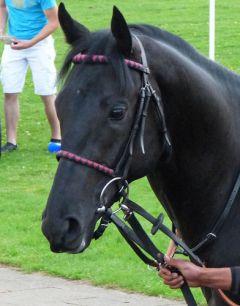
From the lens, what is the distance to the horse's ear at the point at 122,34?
11.4ft

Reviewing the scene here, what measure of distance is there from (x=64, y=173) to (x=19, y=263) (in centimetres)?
406

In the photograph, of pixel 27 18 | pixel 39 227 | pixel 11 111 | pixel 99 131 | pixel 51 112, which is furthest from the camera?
pixel 11 111

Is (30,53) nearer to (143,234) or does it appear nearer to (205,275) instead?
(143,234)

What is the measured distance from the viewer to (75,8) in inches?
938

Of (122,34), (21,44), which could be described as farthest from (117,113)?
(21,44)

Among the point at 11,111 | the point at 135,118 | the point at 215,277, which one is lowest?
the point at 11,111

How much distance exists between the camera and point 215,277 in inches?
147

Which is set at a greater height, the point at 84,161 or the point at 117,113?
the point at 117,113

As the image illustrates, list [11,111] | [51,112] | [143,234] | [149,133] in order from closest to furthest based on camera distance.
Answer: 1. [149,133]
2. [143,234]
3. [51,112]
4. [11,111]

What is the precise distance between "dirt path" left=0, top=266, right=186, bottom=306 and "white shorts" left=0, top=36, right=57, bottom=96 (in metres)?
4.00

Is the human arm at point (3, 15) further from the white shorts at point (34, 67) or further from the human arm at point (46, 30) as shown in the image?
the human arm at point (46, 30)

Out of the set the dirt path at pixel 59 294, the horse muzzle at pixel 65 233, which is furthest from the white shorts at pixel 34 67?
the horse muzzle at pixel 65 233

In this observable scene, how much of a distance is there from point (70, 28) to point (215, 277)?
1196 mm

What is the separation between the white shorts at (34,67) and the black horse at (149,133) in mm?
6693
